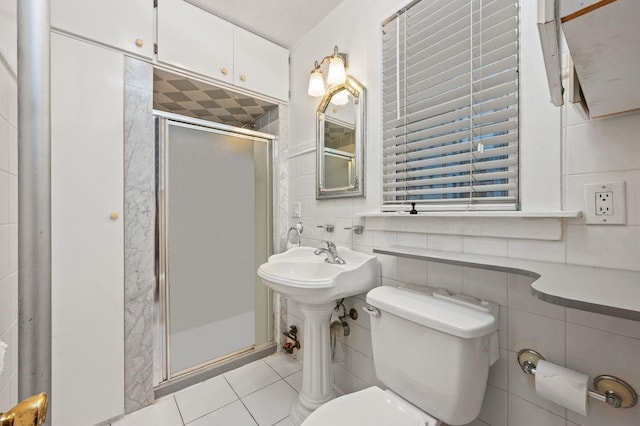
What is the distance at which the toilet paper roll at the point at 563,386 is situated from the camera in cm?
74

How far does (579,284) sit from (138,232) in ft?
5.93

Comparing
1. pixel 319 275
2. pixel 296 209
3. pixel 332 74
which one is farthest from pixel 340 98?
pixel 319 275

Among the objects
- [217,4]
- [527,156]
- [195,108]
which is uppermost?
[217,4]

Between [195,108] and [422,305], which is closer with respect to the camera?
[422,305]

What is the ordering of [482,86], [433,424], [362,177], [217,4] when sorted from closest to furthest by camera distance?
[433,424] → [482,86] → [362,177] → [217,4]

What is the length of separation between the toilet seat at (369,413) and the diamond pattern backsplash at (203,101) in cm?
184

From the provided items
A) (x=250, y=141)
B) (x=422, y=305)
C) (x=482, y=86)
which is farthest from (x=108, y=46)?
(x=422, y=305)

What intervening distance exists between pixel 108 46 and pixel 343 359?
2.10 metres

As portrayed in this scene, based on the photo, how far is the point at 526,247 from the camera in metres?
0.92

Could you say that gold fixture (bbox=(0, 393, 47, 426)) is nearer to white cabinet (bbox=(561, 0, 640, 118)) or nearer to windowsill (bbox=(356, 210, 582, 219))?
white cabinet (bbox=(561, 0, 640, 118))

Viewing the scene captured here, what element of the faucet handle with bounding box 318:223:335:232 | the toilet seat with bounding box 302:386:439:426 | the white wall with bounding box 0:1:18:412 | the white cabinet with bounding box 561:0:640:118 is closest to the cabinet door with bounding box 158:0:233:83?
the white wall with bounding box 0:1:18:412

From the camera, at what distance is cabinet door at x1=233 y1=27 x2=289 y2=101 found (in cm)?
179

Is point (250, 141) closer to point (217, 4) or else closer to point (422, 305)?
point (217, 4)

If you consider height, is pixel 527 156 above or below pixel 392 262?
above
